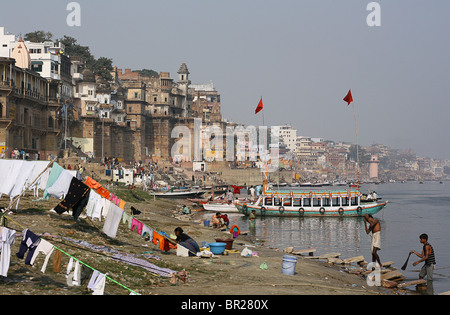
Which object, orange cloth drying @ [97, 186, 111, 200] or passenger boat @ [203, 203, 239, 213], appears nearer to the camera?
orange cloth drying @ [97, 186, 111, 200]

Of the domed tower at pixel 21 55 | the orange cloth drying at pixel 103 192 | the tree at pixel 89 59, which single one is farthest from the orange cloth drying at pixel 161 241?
the tree at pixel 89 59

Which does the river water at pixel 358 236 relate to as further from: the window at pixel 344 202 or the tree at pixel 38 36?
the tree at pixel 38 36

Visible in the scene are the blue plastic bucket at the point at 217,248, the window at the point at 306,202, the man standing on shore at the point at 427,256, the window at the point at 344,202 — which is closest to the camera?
the man standing on shore at the point at 427,256

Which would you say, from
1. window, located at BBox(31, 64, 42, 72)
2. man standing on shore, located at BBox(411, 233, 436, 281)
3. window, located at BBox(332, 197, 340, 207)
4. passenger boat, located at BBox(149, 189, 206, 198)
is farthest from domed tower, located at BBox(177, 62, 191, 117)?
man standing on shore, located at BBox(411, 233, 436, 281)

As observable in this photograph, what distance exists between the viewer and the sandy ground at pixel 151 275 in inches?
547

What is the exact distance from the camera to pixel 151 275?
52.3 feet

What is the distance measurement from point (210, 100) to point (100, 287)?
582ft

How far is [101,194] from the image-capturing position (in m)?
20.0

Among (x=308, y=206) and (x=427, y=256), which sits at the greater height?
(x=427, y=256)

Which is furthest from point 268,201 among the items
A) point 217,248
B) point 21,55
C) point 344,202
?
point 217,248

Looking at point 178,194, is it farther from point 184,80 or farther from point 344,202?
point 184,80

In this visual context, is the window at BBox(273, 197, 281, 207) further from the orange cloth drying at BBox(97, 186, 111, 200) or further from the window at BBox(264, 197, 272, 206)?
the orange cloth drying at BBox(97, 186, 111, 200)

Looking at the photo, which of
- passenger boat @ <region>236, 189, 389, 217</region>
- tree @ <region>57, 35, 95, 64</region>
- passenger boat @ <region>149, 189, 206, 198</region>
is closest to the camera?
passenger boat @ <region>236, 189, 389, 217</region>

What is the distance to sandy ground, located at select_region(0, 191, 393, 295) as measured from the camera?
13906 mm
